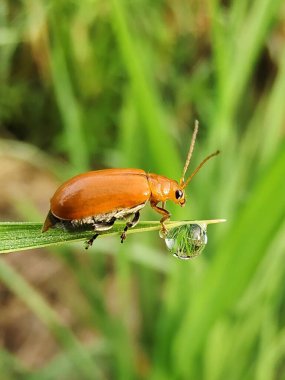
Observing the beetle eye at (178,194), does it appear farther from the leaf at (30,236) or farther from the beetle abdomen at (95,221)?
the leaf at (30,236)

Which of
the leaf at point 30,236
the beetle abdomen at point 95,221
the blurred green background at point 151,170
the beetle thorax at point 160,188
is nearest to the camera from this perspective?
the leaf at point 30,236

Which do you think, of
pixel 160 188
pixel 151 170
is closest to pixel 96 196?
pixel 160 188

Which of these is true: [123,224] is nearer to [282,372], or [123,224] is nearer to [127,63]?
[127,63]

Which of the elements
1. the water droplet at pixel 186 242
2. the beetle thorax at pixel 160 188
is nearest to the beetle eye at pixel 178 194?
the beetle thorax at pixel 160 188

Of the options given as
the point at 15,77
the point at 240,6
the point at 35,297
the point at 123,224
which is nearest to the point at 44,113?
the point at 15,77

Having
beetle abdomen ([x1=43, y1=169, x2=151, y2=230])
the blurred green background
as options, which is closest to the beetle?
beetle abdomen ([x1=43, y1=169, x2=151, y2=230])

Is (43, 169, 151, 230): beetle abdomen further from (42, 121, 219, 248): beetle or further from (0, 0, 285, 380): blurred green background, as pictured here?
(0, 0, 285, 380): blurred green background
